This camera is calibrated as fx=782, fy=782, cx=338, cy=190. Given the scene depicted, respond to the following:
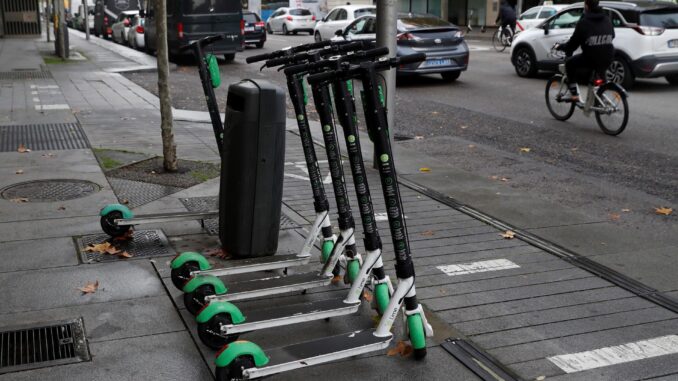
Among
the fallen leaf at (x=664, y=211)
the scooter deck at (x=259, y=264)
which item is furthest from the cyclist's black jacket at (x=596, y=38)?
the scooter deck at (x=259, y=264)

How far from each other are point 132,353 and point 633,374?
241 cm

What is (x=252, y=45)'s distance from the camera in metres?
31.6

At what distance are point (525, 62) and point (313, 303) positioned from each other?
15181mm

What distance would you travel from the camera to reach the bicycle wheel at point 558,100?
1173 centimetres

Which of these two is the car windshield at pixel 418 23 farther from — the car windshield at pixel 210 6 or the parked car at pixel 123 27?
the parked car at pixel 123 27

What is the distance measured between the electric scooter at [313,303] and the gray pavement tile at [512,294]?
0.55 m

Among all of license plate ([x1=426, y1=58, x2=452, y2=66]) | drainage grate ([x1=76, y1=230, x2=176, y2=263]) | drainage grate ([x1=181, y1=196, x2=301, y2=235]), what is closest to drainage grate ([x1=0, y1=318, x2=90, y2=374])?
drainage grate ([x1=76, y1=230, x2=176, y2=263])

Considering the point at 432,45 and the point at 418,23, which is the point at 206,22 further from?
the point at 432,45

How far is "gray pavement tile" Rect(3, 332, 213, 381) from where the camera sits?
11.8 ft

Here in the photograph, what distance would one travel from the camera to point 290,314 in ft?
12.9

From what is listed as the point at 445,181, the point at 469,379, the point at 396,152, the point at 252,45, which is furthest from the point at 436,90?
the point at 252,45

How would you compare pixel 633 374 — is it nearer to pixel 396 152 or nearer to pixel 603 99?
pixel 396 152

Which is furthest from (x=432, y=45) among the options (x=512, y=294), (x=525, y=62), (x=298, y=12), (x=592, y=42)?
(x=298, y=12)

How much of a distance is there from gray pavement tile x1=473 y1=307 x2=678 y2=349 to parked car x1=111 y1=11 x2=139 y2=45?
103ft
